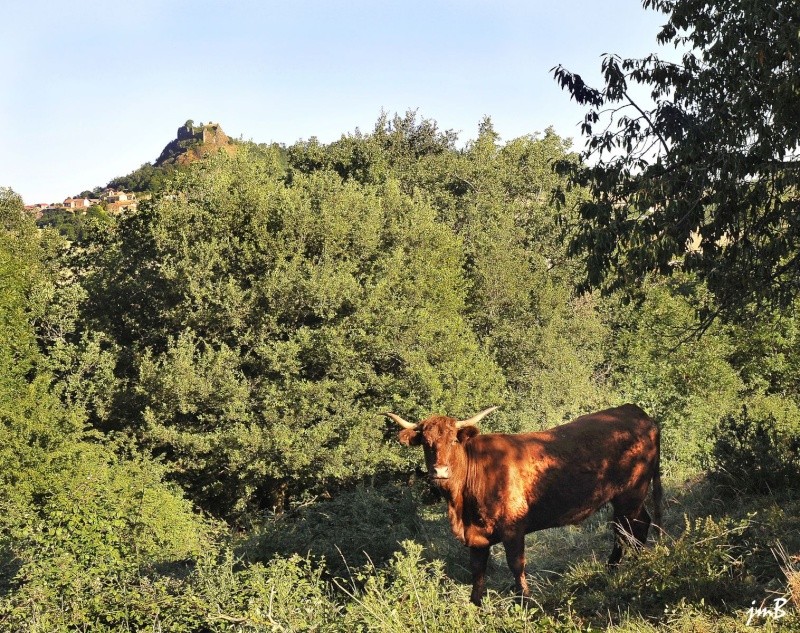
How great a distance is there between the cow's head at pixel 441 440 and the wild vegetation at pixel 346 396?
3.43 ft

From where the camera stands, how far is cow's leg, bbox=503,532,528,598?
7.64 metres

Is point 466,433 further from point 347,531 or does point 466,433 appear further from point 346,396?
point 346,396

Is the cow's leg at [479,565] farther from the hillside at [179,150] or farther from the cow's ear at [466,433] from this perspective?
the hillside at [179,150]

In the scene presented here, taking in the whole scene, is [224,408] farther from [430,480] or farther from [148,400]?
[430,480]

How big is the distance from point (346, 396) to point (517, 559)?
15167 millimetres

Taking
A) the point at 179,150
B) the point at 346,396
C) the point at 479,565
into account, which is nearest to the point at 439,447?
the point at 479,565

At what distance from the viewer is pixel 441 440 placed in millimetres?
7762

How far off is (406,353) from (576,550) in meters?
13.8

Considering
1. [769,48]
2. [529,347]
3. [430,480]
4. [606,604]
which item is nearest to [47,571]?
[430,480]

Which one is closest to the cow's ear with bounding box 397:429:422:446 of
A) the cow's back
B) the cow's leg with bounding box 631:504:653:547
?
the cow's back

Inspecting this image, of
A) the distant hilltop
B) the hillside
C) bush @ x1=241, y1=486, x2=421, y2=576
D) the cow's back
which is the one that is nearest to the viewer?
the cow's back

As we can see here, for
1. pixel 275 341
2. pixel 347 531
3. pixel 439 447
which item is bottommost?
pixel 347 531

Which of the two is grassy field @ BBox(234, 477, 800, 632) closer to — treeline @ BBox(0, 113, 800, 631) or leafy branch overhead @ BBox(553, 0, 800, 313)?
leafy branch overhead @ BBox(553, 0, 800, 313)

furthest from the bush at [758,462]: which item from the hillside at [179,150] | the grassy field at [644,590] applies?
the hillside at [179,150]
